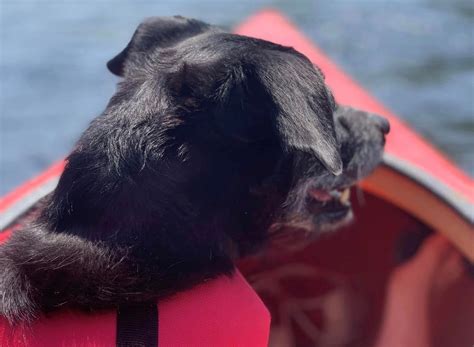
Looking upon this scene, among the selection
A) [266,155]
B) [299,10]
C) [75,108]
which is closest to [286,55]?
[266,155]

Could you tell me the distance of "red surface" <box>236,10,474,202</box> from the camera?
8.60 feet

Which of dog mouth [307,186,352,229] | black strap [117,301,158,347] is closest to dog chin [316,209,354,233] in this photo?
dog mouth [307,186,352,229]

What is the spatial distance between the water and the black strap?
125 inches

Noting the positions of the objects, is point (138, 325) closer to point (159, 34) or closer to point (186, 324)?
point (186, 324)

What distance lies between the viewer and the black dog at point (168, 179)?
4.82 ft

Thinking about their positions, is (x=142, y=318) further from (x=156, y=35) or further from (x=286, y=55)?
(x=156, y=35)

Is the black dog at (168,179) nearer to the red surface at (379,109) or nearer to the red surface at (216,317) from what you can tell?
the red surface at (216,317)

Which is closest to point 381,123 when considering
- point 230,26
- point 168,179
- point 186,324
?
point 168,179

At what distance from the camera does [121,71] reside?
6.54ft

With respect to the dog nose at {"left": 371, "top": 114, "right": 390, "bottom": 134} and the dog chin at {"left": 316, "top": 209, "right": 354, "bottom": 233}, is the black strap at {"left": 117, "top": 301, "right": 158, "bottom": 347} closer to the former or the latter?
the dog chin at {"left": 316, "top": 209, "right": 354, "bottom": 233}

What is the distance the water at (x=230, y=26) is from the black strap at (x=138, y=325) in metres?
3.17

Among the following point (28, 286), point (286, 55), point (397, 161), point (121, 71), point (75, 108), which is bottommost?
point (75, 108)

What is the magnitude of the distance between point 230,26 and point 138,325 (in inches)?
228

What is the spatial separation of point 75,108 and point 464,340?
4049 mm
